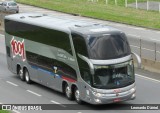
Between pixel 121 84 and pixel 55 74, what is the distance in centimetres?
399

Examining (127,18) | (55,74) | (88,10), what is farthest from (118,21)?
(55,74)

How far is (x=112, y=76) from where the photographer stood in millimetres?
22656

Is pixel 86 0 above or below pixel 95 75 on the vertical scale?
below

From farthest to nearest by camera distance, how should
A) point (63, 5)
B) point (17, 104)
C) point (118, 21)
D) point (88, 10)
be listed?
point (63, 5) < point (88, 10) < point (118, 21) < point (17, 104)

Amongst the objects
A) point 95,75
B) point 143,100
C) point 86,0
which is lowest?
point 86,0

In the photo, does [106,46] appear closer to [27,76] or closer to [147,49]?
[27,76]

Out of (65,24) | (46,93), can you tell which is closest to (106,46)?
(65,24)

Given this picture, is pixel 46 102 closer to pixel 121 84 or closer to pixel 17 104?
pixel 17 104

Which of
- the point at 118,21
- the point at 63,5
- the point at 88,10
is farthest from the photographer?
the point at 63,5

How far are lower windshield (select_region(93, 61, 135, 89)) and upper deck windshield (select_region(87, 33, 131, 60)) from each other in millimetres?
Answer: 481

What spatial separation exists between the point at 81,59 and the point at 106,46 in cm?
120

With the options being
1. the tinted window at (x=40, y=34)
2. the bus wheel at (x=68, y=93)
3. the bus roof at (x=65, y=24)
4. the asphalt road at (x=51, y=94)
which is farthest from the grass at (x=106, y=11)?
the bus wheel at (x=68, y=93)

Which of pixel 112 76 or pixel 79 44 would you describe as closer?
pixel 112 76

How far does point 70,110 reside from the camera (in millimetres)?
22812
